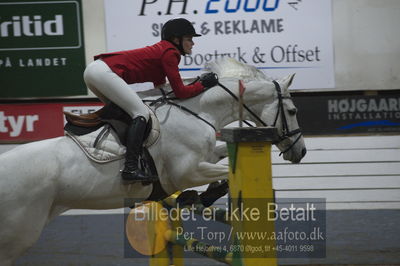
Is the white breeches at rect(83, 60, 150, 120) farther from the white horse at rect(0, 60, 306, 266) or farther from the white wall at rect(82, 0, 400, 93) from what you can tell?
the white wall at rect(82, 0, 400, 93)

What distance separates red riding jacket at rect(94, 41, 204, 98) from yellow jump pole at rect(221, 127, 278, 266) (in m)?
1.01

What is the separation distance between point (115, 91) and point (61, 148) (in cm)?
49

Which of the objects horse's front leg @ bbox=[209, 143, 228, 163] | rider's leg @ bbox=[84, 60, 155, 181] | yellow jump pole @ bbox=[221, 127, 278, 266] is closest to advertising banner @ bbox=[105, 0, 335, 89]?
horse's front leg @ bbox=[209, 143, 228, 163]

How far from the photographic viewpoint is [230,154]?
3271 millimetres

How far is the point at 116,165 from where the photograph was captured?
153 inches

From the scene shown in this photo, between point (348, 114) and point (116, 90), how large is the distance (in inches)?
112

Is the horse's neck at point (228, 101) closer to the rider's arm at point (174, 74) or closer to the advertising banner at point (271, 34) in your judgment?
the rider's arm at point (174, 74)

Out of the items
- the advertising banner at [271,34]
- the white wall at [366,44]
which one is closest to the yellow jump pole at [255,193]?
the advertising banner at [271,34]

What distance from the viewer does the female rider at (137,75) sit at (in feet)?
12.5

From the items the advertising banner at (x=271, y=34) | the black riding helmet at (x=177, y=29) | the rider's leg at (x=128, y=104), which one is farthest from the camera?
the advertising banner at (x=271, y=34)

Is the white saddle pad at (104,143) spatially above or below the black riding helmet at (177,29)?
below

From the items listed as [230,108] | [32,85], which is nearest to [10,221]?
[230,108]

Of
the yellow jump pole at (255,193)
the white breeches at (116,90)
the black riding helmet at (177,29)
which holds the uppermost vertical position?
the black riding helmet at (177,29)

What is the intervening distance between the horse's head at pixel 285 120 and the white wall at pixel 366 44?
1.62m
